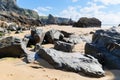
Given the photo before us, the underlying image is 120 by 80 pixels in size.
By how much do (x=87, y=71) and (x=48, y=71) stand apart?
3.84 feet

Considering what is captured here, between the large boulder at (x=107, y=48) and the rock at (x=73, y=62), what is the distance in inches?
39.4

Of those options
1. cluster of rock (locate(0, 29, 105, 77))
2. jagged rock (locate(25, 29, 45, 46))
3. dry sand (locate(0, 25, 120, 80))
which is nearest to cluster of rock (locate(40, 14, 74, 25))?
jagged rock (locate(25, 29, 45, 46))

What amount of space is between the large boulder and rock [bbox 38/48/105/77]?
1.00m

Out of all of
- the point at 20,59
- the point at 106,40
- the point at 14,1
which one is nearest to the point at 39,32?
the point at 106,40

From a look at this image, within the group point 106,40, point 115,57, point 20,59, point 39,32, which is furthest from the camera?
point 39,32

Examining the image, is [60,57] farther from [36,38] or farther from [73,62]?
[36,38]

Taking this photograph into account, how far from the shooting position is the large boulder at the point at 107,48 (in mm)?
9961

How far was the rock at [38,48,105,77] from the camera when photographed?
336 inches

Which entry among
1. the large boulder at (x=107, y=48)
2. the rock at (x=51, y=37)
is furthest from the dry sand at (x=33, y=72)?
the rock at (x=51, y=37)

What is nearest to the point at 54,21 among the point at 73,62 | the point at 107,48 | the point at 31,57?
the point at 107,48

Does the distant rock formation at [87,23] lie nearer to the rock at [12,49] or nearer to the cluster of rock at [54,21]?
the cluster of rock at [54,21]

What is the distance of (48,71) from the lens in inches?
323

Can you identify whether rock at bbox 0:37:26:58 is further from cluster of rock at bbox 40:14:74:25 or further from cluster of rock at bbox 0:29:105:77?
cluster of rock at bbox 40:14:74:25

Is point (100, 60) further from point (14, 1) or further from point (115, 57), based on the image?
point (14, 1)
